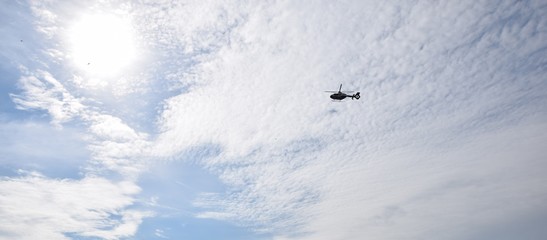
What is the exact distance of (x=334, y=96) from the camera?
77.9m

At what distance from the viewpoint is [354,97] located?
8188 centimetres

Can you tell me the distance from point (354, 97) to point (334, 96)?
6.76 metres
